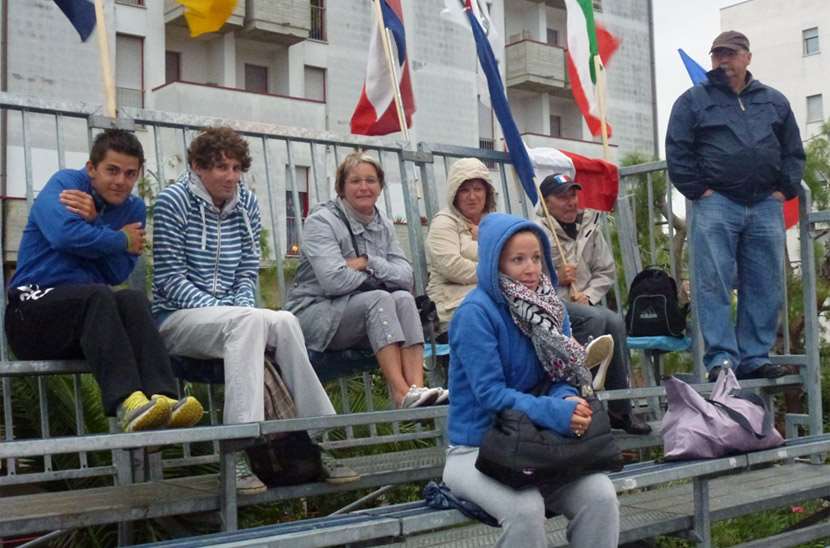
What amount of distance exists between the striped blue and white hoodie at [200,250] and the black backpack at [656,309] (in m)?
2.59

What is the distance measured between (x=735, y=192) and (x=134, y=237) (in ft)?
12.1

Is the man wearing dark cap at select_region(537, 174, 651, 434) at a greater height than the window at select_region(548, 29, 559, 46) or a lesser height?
lesser

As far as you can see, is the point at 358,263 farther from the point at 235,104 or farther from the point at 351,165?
the point at 235,104

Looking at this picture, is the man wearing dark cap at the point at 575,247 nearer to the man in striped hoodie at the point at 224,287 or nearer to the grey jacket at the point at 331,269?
the grey jacket at the point at 331,269

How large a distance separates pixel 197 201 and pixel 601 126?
3586mm

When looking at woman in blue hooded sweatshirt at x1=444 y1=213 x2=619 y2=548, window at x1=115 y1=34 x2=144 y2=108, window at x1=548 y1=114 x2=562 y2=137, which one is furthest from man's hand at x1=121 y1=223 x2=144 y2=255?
window at x1=548 y1=114 x2=562 y2=137

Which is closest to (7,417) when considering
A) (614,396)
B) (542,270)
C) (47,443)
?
(47,443)

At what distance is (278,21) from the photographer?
23.6 m

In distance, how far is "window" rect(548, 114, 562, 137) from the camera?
31.8 meters

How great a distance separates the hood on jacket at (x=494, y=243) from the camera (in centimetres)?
388

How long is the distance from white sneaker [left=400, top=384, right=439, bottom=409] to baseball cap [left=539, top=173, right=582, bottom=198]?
6.71ft

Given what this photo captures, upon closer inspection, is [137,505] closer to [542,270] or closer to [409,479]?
[409,479]

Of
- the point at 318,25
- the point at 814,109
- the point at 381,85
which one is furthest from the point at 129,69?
the point at 814,109

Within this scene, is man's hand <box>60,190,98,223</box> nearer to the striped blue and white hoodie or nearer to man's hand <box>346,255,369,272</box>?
the striped blue and white hoodie
